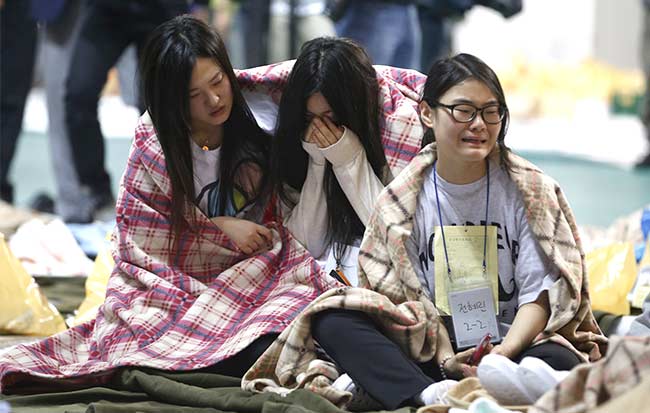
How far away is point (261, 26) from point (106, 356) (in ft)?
12.5

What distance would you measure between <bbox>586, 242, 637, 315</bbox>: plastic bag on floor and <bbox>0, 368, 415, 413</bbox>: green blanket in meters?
1.15

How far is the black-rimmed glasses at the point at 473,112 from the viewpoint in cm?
229

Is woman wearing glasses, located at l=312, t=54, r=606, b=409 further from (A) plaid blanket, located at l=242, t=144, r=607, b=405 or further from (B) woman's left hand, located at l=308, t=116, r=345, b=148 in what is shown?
(B) woman's left hand, located at l=308, t=116, r=345, b=148

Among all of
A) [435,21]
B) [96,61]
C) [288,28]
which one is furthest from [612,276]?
[288,28]

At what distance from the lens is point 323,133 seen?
2.63 metres

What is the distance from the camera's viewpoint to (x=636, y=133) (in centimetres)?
989

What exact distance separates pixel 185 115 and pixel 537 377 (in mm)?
1035

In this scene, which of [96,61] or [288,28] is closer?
[96,61]

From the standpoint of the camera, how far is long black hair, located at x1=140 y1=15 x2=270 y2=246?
8.57 ft

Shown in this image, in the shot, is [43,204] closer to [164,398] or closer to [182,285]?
[182,285]

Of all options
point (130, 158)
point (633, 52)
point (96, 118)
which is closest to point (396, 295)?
point (130, 158)

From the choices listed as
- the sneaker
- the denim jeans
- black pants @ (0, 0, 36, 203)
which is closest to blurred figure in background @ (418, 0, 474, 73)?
the denim jeans

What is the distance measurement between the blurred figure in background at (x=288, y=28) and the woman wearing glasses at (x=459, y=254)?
3749 millimetres

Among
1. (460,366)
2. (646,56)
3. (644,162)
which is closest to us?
(460,366)
